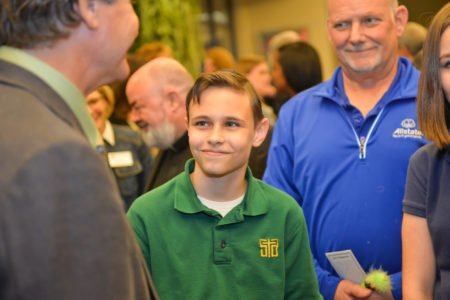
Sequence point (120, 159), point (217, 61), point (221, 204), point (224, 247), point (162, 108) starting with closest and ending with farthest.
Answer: point (224, 247), point (221, 204), point (162, 108), point (120, 159), point (217, 61)

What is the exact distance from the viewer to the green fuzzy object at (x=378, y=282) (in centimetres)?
198

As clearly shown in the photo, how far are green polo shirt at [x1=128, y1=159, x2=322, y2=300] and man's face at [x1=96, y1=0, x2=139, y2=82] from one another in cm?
68

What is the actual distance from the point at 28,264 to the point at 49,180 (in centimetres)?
14

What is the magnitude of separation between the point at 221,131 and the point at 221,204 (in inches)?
10.6

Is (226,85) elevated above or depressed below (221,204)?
above

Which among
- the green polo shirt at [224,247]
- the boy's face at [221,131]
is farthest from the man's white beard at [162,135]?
the green polo shirt at [224,247]

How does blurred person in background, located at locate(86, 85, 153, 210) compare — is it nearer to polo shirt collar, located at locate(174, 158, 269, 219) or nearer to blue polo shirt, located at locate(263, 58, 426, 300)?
blue polo shirt, located at locate(263, 58, 426, 300)

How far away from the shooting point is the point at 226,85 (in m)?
2.00

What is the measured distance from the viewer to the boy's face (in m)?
1.89

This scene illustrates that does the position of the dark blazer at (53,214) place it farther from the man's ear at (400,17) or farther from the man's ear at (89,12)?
the man's ear at (400,17)

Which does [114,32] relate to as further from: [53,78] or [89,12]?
[53,78]

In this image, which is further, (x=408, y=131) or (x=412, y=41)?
(x=412, y=41)

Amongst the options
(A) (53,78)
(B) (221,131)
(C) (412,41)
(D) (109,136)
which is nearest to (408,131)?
(B) (221,131)

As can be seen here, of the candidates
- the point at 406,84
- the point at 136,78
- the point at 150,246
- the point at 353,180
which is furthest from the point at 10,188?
the point at 136,78
